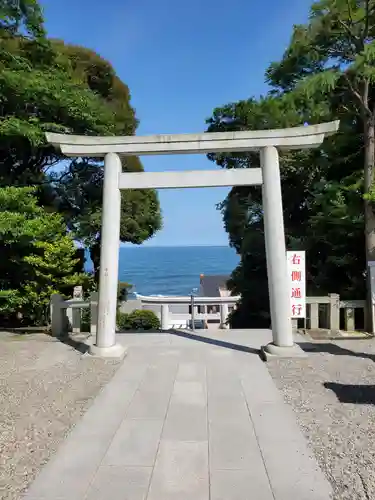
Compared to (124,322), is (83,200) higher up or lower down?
higher up

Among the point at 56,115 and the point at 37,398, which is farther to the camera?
the point at 56,115

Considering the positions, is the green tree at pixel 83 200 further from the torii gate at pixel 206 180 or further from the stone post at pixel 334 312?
the stone post at pixel 334 312

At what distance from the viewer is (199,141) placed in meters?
6.25

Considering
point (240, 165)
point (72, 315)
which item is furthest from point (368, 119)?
point (72, 315)

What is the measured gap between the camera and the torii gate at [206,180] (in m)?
6.16

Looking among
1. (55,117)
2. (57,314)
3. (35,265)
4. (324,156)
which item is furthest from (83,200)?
(324,156)

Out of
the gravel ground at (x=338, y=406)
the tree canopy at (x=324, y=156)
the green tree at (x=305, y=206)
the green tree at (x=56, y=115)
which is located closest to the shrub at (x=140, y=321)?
the green tree at (x=56, y=115)

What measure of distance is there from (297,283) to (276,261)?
3.88 ft

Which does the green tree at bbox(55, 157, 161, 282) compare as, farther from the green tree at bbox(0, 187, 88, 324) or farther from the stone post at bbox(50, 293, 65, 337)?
the stone post at bbox(50, 293, 65, 337)

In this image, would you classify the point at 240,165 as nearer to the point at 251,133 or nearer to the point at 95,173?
the point at 95,173

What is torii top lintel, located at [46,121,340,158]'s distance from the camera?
612 centimetres

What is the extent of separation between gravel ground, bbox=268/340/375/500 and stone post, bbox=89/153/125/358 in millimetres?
2739

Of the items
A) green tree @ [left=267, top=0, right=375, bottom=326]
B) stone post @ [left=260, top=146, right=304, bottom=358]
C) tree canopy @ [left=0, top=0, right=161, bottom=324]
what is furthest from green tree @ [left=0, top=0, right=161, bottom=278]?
stone post @ [left=260, top=146, right=304, bottom=358]

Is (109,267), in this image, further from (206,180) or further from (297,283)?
(297,283)
